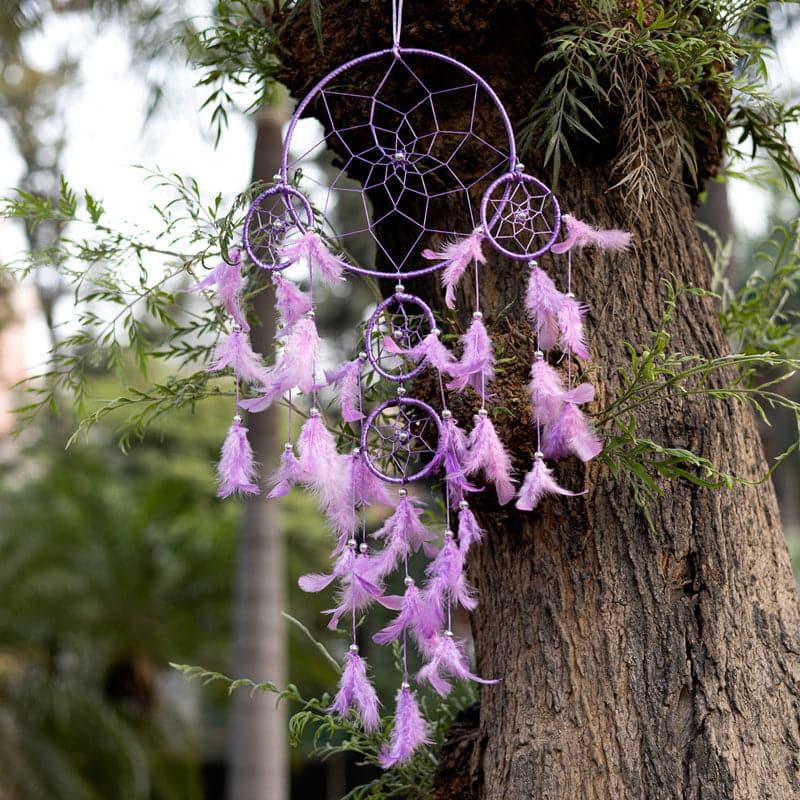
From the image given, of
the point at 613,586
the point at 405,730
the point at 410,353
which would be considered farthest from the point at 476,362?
the point at 405,730

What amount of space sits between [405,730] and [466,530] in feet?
0.98

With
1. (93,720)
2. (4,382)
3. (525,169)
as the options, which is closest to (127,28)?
(525,169)

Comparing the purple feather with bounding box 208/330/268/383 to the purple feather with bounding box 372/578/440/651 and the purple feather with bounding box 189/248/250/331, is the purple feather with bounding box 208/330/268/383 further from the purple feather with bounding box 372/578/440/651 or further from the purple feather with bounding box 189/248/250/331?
the purple feather with bounding box 372/578/440/651

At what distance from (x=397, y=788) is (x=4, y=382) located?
9.88m

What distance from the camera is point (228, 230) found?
1.62m

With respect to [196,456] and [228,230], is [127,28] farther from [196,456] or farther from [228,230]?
[196,456]

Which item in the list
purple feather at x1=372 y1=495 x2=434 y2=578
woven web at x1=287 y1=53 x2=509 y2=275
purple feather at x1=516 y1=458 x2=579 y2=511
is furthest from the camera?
woven web at x1=287 y1=53 x2=509 y2=275

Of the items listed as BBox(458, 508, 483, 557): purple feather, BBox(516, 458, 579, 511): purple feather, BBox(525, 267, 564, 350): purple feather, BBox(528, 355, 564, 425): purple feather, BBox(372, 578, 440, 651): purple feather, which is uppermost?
BBox(525, 267, 564, 350): purple feather

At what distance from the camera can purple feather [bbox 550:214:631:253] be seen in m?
1.50

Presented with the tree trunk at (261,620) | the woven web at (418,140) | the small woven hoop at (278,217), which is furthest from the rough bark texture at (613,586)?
the tree trunk at (261,620)

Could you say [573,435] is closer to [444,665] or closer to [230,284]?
[444,665]

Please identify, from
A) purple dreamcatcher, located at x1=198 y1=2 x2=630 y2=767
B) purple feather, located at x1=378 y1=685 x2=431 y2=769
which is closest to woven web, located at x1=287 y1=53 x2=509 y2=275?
purple dreamcatcher, located at x1=198 y1=2 x2=630 y2=767

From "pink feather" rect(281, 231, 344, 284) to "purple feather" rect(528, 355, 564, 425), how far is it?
1.01 ft

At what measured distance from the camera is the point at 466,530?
1.45 metres
